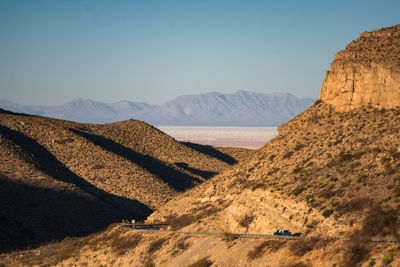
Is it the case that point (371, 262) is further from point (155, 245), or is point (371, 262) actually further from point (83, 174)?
point (83, 174)

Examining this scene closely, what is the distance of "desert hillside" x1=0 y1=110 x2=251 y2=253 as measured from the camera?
164 ft

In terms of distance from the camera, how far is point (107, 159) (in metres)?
69.6

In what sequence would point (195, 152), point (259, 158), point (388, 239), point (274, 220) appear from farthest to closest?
point (195, 152)
point (259, 158)
point (274, 220)
point (388, 239)

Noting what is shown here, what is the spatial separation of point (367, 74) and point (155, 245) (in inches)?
676

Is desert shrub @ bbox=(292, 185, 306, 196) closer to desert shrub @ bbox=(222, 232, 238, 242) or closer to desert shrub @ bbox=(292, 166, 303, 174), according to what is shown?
desert shrub @ bbox=(292, 166, 303, 174)

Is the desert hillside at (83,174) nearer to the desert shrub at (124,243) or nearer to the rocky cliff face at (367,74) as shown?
the desert shrub at (124,243)

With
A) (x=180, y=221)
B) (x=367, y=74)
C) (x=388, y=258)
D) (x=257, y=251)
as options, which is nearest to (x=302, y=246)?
(x=257, y=251)

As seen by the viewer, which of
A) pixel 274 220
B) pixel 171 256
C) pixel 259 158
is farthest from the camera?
pixel 259 158

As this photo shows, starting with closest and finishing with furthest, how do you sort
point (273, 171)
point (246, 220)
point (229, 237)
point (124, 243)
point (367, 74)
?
point (229, 237) → point (246, 220) → point (367, 74) → point (273, 171) → point (124, 243)

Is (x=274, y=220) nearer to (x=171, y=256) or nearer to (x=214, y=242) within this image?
(x=214, y=242)

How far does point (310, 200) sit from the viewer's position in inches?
980

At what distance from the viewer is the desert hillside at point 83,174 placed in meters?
49.9

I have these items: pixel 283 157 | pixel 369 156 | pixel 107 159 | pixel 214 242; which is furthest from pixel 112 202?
pixel 369 156

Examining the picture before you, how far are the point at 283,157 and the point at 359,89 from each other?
6.74 m
